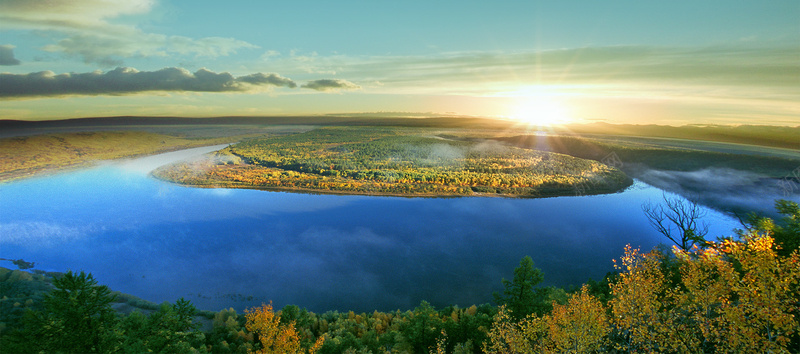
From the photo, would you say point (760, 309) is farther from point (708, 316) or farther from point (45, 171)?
point (45, 171)

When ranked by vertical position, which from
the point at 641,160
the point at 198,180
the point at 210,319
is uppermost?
the point at 641,160

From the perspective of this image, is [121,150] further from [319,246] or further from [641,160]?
[641,160]

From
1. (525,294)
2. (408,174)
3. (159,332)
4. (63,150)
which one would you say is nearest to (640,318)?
(525,294)

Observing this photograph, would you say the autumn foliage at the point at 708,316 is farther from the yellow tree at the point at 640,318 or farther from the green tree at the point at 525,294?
the green tree at the point at 525,294

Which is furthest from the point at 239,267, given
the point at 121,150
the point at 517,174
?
the point at 121,150

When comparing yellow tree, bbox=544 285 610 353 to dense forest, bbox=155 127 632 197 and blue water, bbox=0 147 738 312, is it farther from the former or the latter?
dense forest, bbox=155 127 632 197
